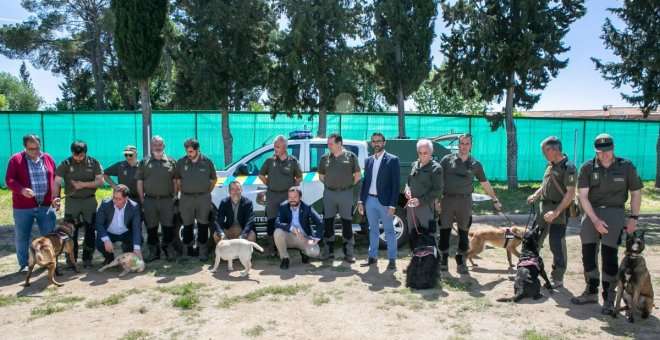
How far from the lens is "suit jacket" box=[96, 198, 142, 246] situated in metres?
6.43

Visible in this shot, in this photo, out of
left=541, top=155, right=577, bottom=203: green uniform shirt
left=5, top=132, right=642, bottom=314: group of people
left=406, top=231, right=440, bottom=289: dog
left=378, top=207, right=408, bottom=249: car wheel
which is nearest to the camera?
left=541, top=155, right=577, bottom=203: green uniform shirt

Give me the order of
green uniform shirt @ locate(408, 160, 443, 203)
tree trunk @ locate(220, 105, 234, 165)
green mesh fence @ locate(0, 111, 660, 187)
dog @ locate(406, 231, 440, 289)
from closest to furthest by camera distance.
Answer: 1. dog @ locate(406, 231, 440, 289)
2. green uniform shirt @ locate(408, 160, 443, 203)
3. tree trunk @ locate(220, 105, 234, 165)
4. green mesh fence @ locate(0, 111, 660, 187)

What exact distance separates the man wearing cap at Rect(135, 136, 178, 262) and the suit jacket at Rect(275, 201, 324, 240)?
5.01ft

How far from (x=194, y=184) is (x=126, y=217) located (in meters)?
0.98

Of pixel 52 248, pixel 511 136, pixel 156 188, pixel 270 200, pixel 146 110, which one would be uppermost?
pixel 146 110

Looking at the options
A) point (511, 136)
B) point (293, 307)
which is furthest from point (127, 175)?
point (511, 136)

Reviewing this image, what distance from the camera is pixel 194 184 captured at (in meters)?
6.61

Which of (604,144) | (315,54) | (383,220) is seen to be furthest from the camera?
(315,54)

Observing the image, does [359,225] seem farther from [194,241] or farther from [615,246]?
[615,246]

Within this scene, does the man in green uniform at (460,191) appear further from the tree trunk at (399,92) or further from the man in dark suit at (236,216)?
the tree trunk at (399,92)

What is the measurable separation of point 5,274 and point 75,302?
1853 millimetres

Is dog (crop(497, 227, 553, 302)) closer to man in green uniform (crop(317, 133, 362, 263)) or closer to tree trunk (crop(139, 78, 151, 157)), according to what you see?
man in green uniform (crop(317, 133, 362, 263))

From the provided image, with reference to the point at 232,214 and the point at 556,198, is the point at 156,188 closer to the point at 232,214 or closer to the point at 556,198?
the point at 232,214

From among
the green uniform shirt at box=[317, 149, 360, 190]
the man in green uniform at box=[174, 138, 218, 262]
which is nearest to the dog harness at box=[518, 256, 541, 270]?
the green uniform shirt at box=[317, 149, 360, 190]
